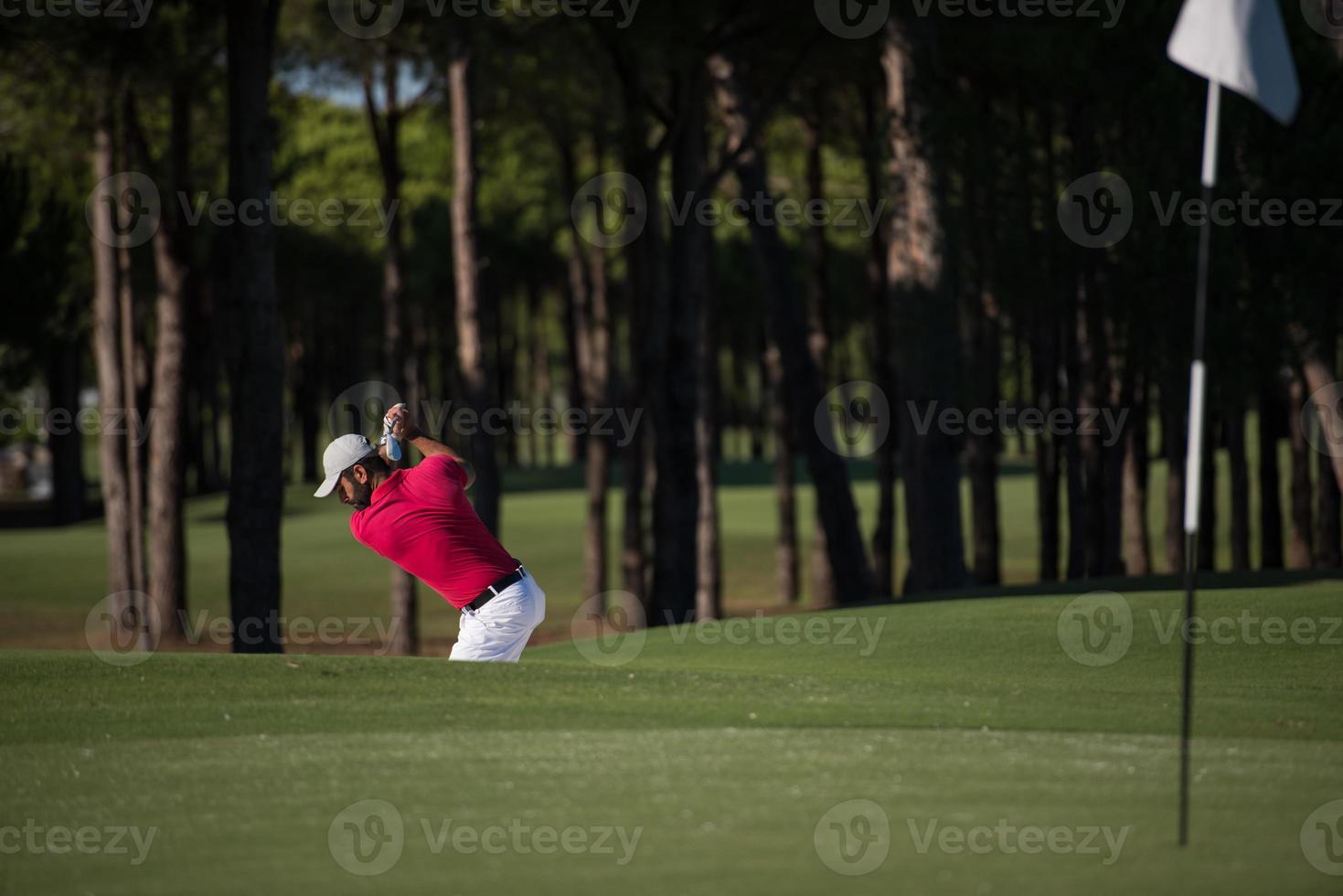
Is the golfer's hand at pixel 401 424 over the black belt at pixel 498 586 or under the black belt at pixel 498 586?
over

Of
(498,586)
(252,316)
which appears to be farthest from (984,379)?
(498,586)

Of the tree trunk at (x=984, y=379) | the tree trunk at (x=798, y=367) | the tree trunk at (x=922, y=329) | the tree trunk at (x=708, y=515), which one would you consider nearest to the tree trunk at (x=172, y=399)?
the tree trunk at (x=708, y=515)

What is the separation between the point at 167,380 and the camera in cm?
2295

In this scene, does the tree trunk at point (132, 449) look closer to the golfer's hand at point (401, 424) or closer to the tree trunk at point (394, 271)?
the tree trunk at point (394, 271)

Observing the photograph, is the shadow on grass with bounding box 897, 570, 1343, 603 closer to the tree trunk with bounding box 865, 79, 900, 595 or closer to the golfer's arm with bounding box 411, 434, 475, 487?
the golfer's arm with bounding box 411, 434, 475, 487

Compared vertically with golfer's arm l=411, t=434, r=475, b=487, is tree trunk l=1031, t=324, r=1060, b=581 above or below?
below

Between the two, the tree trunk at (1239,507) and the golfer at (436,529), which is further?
the tree trunk at (1239,507)

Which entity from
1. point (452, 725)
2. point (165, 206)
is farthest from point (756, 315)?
point (452, 725)

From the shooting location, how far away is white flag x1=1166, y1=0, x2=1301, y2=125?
6543 mm

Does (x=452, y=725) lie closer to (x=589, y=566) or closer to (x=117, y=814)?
(x=117, y=814)

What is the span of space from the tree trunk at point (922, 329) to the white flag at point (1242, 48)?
40.1ft

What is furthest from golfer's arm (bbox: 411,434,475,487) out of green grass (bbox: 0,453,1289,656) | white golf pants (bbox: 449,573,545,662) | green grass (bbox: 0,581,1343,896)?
green grass (bbox: 0,453,1289,656)

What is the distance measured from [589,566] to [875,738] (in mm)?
19975

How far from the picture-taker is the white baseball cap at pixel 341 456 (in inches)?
360
